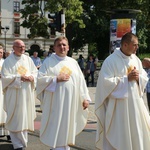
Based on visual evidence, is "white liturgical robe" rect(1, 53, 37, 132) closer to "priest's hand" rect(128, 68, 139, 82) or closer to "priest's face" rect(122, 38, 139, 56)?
"priest's face" rect(122, 38, 139, 56)

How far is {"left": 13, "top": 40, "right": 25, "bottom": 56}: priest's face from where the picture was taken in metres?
7.04

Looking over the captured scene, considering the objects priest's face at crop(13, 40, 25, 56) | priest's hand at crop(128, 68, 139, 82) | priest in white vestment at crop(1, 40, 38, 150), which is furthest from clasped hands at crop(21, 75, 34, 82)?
priest's hand at crop(128, 68, 139, 82)

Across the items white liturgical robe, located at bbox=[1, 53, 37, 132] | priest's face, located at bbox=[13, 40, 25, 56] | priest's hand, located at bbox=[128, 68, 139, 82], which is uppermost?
priest's face, located at bbox=[13, 40, 25, 56]

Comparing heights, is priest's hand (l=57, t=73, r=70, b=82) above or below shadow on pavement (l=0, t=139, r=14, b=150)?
above

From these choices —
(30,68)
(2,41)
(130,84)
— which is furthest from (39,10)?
(2,41)

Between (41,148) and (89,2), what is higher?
(89,2)

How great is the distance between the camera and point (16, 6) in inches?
2854

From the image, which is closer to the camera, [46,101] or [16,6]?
[46,101]

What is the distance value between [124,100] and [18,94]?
8.42ft

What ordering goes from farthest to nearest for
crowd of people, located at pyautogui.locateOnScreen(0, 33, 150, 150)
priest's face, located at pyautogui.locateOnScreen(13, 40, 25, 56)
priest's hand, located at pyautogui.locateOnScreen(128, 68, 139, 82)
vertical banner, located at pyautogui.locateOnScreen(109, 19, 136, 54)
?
vertical banner, located at pyautogui.locateOnScreen(109, 19, 136, 54) < priest's face, located at pyautogui.locateOnScreen(13, 40, 25, 56) < crowd of people, located at pyautogui.locateOnScreen(0, 33, 150, 150) < priest's hand, located at pyautogui.locateOnScreen(128, 68, 139, 82)

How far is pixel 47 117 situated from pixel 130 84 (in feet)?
5.10

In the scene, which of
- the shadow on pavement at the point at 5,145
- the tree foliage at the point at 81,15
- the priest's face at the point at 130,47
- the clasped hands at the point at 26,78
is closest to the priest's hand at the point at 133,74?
the priest's face at the point at 130,47

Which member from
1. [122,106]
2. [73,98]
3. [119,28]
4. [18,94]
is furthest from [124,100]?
[119,28]

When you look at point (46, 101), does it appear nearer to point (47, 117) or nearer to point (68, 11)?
point (47, 117)
